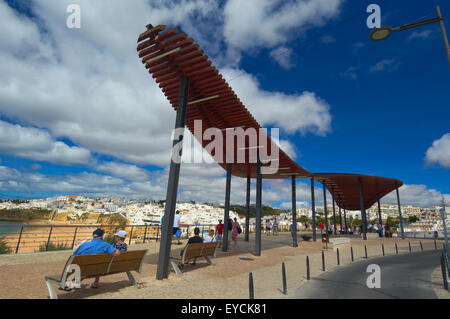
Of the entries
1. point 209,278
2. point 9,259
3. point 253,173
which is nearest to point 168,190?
point 209,278

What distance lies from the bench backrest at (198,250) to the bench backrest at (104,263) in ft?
6.34

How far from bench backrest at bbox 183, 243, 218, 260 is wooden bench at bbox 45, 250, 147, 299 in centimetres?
193

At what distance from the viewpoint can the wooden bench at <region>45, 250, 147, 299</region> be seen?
4.28 m

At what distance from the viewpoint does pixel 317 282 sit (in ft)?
23.1

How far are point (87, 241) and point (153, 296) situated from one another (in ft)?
5.93

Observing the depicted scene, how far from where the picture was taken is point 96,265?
15.4ft

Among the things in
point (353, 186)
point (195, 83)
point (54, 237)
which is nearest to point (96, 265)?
point (195, 83)

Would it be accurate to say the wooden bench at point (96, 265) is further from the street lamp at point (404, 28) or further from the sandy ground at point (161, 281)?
Result: the street lamp at point (404, 28)

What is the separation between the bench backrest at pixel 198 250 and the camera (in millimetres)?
7389

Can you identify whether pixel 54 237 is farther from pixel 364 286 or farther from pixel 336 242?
pixel 336 242

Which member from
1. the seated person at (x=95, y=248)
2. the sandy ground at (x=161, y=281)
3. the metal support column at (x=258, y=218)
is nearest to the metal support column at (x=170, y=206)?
the sandy ground at (x=161, y=281)
